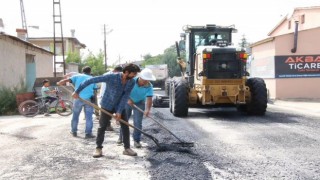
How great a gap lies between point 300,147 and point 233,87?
5519mm

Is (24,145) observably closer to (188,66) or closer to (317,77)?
(188,66)

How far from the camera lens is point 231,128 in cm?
1105

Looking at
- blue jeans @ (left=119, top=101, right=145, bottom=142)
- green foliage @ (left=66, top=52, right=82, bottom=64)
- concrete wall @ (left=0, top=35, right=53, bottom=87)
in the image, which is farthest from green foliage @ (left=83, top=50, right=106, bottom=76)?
blue jeans @ (left=119, top=101, right=145, bottom=142)

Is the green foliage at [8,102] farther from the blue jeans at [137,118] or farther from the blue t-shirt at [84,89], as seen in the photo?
the blue jeans at [137,118]

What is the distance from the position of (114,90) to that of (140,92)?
1.03 meters

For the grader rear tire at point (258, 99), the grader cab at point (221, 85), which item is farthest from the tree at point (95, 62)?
the grader rear tire at point (258, 99)

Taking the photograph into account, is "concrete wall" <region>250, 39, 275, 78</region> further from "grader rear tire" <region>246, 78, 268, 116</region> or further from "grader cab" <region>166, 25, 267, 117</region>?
"grader rear tire" <region>246, 78, 268, 116</region>

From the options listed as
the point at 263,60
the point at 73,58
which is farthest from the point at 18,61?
the point at 73,58

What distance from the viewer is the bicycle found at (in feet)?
51.7

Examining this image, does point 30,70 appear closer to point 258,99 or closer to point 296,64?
point 296,64

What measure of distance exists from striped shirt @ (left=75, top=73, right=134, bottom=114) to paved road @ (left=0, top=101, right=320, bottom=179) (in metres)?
0.84

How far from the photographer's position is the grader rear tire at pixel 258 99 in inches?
537

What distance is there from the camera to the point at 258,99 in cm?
1362

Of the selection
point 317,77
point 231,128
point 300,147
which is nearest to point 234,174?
point 300,147
